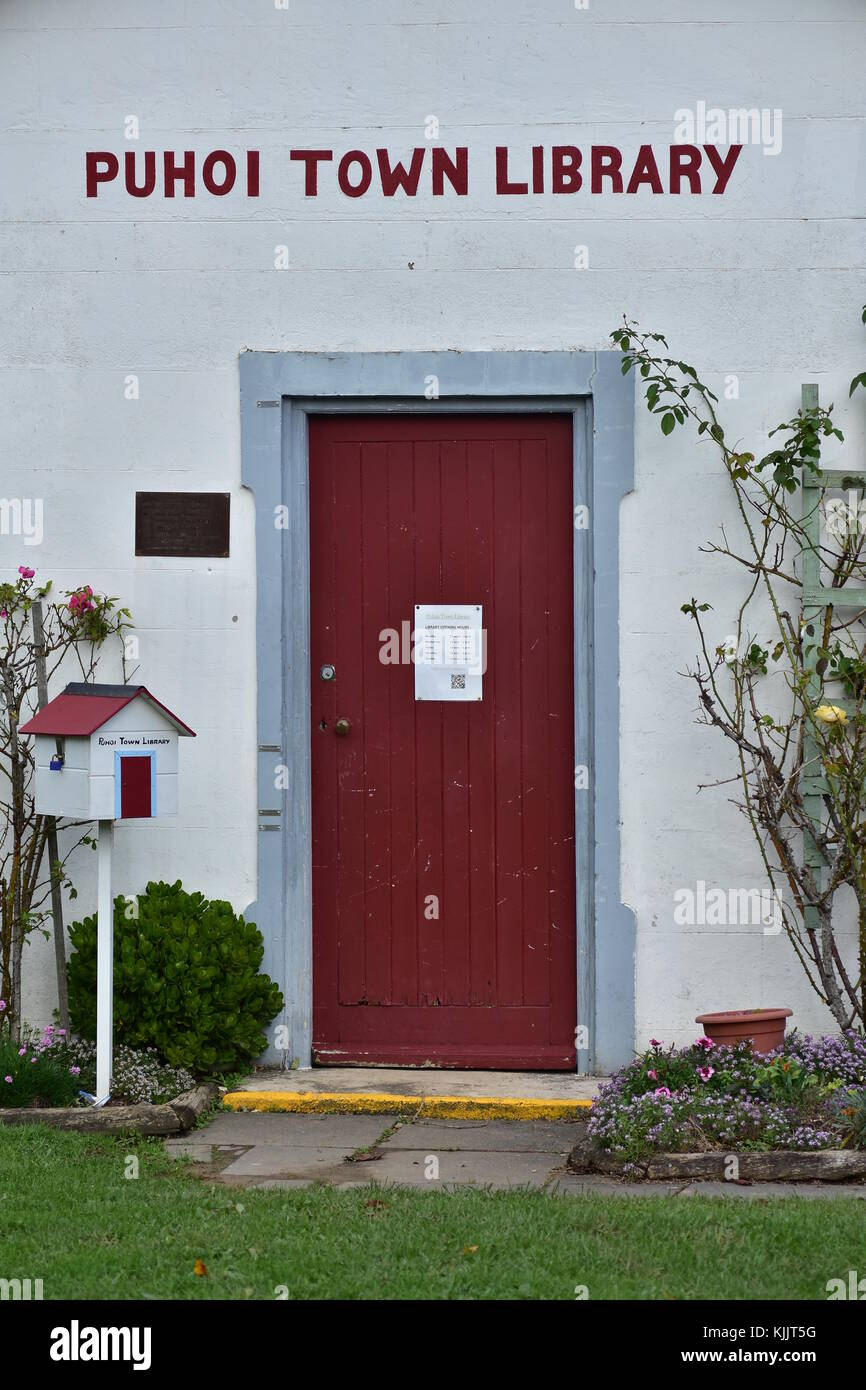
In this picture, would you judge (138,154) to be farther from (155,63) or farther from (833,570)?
(833,570)

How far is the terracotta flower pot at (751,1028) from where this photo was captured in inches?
236

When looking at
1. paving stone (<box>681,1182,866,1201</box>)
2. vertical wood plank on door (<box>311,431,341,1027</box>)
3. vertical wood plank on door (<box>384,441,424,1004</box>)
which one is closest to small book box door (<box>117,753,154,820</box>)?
vertical wood plank on door (<box>311,431,341,1027</box>)

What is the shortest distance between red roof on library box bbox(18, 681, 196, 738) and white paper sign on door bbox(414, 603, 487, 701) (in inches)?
43.9

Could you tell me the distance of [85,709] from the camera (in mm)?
6129

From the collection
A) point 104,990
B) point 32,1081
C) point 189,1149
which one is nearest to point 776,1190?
point 189,1149

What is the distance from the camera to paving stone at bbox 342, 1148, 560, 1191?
209 inches

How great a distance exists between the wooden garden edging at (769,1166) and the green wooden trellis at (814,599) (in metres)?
1.34

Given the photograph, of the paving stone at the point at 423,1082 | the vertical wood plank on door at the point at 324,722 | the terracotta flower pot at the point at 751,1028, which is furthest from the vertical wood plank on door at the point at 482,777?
the terracotta flower pot at the point at 751,1028

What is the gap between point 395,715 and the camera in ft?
22.6

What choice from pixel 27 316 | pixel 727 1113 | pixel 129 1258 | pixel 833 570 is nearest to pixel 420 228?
pixel 27 316

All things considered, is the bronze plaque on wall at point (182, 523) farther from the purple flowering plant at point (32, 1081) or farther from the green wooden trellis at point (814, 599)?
the green wooden trellis at point (814, 599)

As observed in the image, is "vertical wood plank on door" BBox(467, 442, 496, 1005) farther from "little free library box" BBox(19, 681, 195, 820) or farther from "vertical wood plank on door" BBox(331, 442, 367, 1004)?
"little free library box" BBox(19, 681, 195, 820)

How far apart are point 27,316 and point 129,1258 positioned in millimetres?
4190
